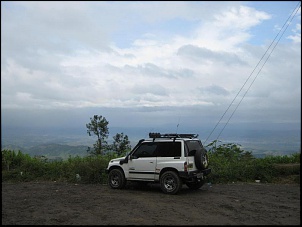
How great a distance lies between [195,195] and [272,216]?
325cm

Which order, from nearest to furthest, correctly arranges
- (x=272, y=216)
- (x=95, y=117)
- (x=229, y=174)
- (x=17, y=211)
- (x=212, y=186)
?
(x=272, y=216)
(x=17, y=211)
(x=212, y=186)
(x=229, y=174)
(x=95, y=117)

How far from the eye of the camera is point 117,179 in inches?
463

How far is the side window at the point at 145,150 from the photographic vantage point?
11250mm

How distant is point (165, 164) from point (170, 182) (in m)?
0.64

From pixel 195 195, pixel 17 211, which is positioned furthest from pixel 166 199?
pixel 17 211

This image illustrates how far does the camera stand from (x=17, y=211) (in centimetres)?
844

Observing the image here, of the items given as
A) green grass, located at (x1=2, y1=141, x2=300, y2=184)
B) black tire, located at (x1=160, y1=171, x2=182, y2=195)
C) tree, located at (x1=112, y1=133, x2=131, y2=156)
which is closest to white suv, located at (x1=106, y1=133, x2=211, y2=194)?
black tire, located at (x1=160, y1=171, x2=182, y2=195)

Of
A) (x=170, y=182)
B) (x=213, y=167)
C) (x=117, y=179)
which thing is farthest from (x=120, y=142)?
(x=170, y=182)

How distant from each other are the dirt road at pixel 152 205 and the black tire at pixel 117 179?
1.02 ft

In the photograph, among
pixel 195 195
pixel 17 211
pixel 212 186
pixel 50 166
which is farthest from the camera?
pixel 50 166

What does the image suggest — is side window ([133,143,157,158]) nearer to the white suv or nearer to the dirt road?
the white suv

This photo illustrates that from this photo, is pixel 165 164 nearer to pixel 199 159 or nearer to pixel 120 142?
pixel 199 159

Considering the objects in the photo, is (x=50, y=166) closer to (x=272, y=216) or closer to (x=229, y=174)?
(x=229, y=174)

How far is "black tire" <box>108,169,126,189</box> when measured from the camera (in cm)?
1165
